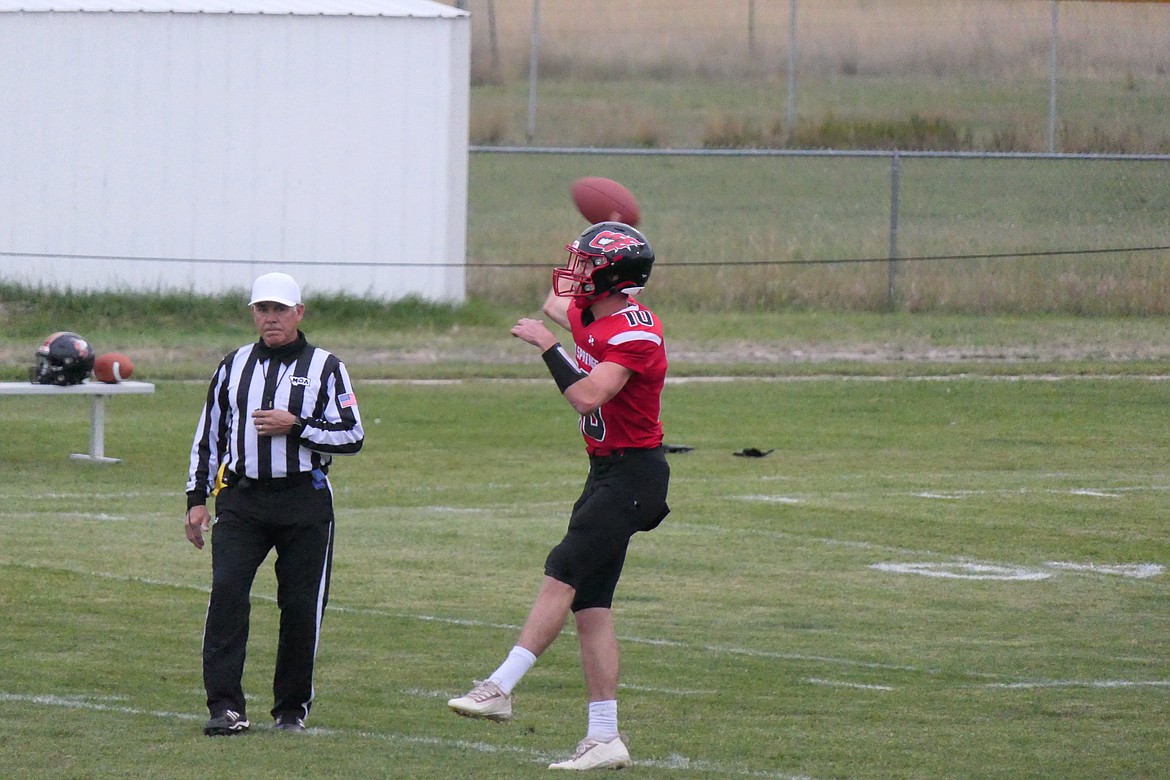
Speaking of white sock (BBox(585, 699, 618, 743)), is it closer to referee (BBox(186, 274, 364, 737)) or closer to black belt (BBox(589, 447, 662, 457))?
black belt (BBox(589, 447, 662, 457))

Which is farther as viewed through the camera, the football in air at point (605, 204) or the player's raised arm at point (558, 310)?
the football in air at point (605, 204)

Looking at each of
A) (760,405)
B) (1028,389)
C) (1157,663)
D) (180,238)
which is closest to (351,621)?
(1157,663)

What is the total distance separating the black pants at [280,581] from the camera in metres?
7.02

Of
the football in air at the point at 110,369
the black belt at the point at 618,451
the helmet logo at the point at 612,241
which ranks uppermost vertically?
the helmet logo at the point at 612,241

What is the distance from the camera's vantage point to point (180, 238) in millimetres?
23141

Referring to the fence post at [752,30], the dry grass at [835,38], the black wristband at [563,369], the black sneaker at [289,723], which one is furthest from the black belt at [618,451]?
the fence post at [752,30]

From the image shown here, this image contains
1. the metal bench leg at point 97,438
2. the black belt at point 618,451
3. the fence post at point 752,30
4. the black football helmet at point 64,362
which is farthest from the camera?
the fence post at point 752,30

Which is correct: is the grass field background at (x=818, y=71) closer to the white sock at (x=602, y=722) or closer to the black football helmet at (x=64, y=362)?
the black football helmet at (x=64, y=362)

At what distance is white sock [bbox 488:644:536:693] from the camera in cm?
660

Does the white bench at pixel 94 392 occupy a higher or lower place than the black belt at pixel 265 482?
lower

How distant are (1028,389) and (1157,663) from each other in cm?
1096

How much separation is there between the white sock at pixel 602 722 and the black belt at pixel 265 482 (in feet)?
4.64

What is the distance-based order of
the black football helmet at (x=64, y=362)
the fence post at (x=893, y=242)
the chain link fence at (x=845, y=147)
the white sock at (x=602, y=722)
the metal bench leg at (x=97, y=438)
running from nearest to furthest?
the white sock at (x=602, y=722) → the black football helmet at (x=64, y=362) → the metal bench leg at (x=97, y=438) → the fence post at (x=893, y=242) → the chain link fence at (x=845, y=147)

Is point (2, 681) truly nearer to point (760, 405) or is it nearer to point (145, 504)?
point (145, 504)
